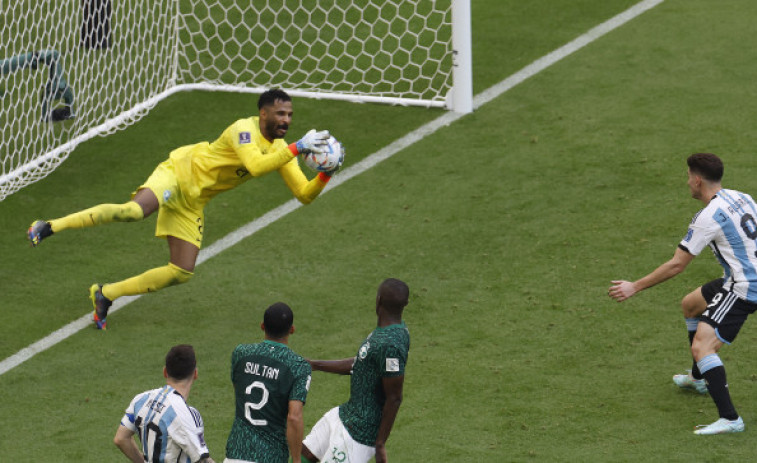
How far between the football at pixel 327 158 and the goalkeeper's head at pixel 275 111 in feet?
1.80

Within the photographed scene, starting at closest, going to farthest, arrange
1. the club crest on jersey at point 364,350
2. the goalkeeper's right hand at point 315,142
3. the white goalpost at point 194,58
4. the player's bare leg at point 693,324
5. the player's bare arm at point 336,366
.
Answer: the club crest on jersey at point 364,350
the player's bare arm at point 336,366
the player's bare leg at point 693,324
the goalkeeper's right hand at point 315,142
the white goalpost at point 194,58

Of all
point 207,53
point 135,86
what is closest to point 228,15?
point 207,53

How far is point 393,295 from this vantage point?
264 inches

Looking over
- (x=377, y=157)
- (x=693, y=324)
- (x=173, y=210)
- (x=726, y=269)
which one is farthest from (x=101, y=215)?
(x=726, y=269)

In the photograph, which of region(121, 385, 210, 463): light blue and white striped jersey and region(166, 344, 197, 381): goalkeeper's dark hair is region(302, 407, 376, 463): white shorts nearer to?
region(121, 385, 210, 463): light blue and white striped jersey

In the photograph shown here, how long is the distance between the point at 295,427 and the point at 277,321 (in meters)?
0.57

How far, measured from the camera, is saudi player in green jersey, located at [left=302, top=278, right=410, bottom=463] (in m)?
6.65

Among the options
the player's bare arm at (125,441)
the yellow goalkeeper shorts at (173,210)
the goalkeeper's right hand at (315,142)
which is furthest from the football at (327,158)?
the player's bare arm at (125,441)

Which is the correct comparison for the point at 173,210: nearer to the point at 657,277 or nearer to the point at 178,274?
the point at 178,274

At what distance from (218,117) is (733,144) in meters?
5.56

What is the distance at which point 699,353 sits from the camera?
26.3 ft

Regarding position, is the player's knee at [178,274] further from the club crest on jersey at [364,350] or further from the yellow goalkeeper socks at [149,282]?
the club crest on jersey at [364,350]

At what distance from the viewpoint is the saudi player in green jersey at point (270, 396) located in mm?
6504

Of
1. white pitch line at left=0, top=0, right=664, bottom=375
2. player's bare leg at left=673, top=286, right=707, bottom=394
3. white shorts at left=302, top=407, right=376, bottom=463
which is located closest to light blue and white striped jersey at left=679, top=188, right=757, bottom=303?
player's bare leg at left=673, top=286, right=707, bottom=394
